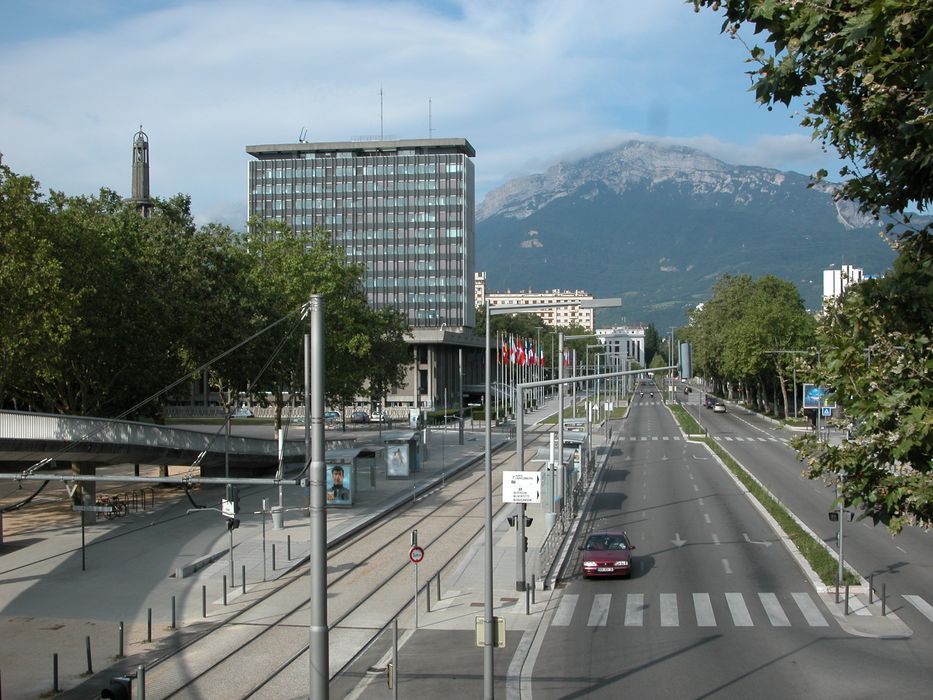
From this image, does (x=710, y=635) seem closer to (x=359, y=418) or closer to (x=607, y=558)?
(x=607, y=558)

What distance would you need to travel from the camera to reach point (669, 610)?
23.5 metres

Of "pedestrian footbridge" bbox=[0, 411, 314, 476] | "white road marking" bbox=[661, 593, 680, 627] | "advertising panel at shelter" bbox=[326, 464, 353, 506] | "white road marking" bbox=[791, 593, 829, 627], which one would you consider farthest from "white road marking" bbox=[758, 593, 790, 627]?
"advertising panel at shelter" bbox=[326, 464, 353, 506]

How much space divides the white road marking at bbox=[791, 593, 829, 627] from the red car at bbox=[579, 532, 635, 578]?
484cm

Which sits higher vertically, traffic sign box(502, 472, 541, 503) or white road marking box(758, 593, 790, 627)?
traffic sign box(502, 472, 541, 503)

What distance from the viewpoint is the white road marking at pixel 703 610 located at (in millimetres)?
22359

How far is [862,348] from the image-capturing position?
37.4 ft

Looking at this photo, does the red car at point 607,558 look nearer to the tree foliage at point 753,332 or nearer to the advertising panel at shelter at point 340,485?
the advertising panel at shelter at point 340,485

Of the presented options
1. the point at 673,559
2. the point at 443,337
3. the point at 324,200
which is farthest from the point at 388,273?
the point at 673,559

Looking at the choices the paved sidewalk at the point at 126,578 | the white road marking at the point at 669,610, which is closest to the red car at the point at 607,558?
the white road marking at the point at 669,610

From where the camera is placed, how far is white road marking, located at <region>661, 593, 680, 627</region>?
881 inches

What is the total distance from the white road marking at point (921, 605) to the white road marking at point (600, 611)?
7860 millimetres

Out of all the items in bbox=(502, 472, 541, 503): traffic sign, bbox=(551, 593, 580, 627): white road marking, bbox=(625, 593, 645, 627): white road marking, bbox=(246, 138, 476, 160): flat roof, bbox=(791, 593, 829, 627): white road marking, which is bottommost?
bbox=(551, 593, 580, 627): white road marking

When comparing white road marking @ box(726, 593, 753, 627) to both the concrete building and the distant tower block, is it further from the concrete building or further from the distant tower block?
the concrete building

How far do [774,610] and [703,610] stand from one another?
5.93 feet
